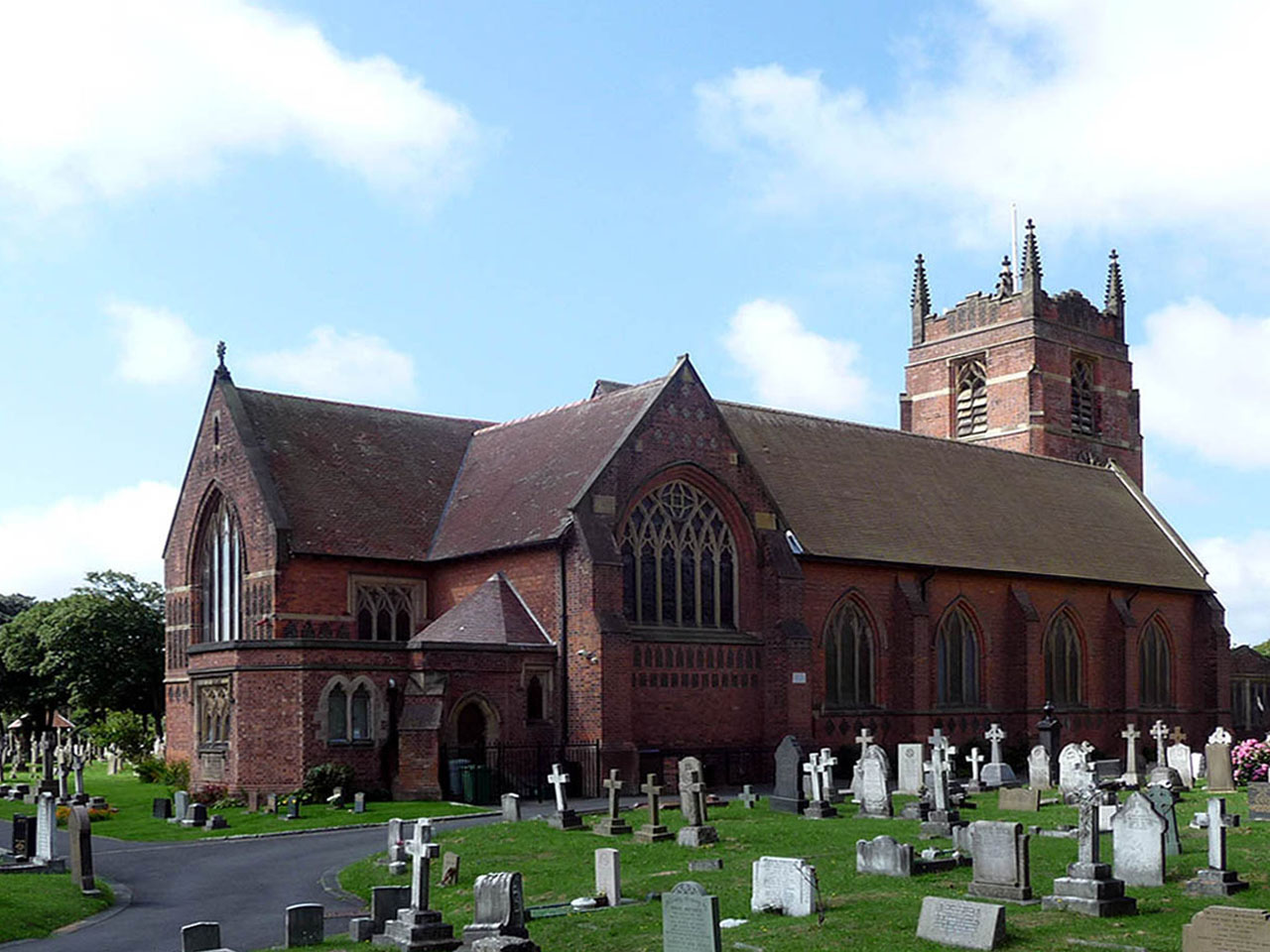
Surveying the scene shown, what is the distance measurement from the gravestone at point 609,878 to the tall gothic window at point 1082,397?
49.6m

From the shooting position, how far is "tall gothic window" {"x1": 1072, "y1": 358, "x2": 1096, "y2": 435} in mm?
65500

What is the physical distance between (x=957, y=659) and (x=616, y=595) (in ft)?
49.3

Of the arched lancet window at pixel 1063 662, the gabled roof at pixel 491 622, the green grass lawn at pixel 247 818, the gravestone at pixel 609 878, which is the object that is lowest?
the green grass lawn at pixel 247 818

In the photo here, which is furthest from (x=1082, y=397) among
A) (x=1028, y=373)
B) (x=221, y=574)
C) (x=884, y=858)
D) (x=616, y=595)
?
(x=884, y=858)

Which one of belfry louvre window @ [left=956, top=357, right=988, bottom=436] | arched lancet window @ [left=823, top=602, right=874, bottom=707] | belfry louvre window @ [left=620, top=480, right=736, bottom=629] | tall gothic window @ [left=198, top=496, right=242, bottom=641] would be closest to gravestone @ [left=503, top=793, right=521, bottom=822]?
belfry louvre window @ [left=620, top=480, right=736, bottom=629]

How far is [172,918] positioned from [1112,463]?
5222 cm

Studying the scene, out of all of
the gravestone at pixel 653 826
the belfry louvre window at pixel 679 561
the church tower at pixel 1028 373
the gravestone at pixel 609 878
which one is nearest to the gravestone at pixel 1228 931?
the gravestone at pixel 609 878

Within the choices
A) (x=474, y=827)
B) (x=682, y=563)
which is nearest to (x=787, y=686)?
(x=682, y=563)

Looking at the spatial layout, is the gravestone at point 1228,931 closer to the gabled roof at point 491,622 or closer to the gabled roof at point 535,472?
the gabled roof at point 491,622

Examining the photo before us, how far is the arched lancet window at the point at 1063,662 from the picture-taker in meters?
50.9

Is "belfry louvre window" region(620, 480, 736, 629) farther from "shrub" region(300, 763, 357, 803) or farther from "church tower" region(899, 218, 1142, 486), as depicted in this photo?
"church tower" region(899, 218, 1142, 486)

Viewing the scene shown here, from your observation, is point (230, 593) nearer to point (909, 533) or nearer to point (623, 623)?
point (623, 623)

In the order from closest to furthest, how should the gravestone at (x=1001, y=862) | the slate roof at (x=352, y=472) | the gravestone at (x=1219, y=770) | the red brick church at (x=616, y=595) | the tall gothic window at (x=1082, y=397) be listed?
the gravestone at (x=1001, y=862) → the gravestone at (x=1219, y=770) → the red brick church at (x=616, y=595) → the slate roof at (x=352, y=472) → the tall gothic window at (x=1082, y=397)

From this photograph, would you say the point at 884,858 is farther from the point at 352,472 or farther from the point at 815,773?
the point at 352,472
